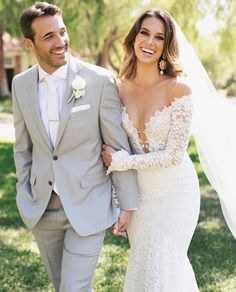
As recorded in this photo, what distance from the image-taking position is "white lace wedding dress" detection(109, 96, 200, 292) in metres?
3.74

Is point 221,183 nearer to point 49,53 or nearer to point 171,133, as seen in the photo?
point 171,133

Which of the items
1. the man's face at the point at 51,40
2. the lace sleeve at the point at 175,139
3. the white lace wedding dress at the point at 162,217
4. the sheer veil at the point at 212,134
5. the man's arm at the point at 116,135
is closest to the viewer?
the man's face at the point at 51,40

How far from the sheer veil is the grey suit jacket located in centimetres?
89

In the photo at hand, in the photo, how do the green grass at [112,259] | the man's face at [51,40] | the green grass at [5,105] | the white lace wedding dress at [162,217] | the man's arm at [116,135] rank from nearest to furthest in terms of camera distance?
1. the man's face at [51,40]
2. the man's arm at [116,135]
3. the white lace wedding dress at [162,217]
4. the green grass at [112,259]
5. the green grass at [5,105]

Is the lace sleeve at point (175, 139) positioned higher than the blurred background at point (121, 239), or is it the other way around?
the lace sleeve at point (175, 139)

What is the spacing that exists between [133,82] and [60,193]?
93 cm

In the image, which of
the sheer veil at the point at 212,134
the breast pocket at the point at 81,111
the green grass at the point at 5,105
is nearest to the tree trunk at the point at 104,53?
the green grass at the point at 5,105

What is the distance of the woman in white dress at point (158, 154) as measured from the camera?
3.64 meters

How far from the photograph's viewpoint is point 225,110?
4.95 meters

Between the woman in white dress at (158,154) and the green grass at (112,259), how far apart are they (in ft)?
4.12

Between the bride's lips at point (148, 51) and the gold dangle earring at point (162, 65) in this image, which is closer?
the bride's lips at point (148, 51)

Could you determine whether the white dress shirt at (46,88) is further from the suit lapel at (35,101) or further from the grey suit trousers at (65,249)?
the grey suit trousers at (65,249)

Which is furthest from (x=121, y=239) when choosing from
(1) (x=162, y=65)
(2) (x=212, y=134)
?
(1) (x=162, y=65)

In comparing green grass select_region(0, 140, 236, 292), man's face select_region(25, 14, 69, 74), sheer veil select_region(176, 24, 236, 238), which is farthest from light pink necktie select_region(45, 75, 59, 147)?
green grass select_region(0, 140, 236, 292)
